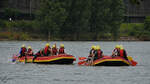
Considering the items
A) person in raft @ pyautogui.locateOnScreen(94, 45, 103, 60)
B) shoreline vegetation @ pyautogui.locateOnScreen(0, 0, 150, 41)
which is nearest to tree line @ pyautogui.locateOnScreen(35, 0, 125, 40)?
shoreline vegetation @ pyautogui.locateOnScreen(0, 0, 150, 41)

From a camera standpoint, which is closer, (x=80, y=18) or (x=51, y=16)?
(x=51, y=16)

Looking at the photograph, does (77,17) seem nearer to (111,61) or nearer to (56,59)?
(56,59)

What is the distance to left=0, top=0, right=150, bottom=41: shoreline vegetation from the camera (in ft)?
335

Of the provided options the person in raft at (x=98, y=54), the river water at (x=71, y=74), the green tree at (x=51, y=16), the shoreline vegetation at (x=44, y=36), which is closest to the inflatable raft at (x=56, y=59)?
the river water at (x=71, y=74)

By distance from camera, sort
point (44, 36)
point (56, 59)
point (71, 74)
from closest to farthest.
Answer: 1. point (71, 74)
2. point (56, 59)
3. point (44, 36)

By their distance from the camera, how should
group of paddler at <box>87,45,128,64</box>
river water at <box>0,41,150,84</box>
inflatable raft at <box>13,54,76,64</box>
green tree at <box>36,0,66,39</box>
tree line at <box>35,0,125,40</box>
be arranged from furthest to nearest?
tree line at <box>35,0,125,40</box> < green tree at <box>36,0,66,39</box> < inflatable raft at <box>13,54,76,64</box> < group of paddler at <box>87,45,128,64</box> < river water at <box>0,41,150,84</box>

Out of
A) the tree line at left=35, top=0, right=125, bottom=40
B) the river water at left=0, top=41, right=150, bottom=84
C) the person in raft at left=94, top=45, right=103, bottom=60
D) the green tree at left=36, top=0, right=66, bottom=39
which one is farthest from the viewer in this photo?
the tree line at left=35, top=0, right=125, bottom=40

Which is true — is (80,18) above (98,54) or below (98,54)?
above

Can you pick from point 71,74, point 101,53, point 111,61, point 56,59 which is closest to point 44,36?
point 56,59

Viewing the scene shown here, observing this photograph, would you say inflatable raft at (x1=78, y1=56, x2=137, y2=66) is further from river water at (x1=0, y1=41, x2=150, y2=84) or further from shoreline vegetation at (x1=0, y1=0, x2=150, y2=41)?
shoreline vegetation at (x1=0, y1=0, x2=150, y2=41)

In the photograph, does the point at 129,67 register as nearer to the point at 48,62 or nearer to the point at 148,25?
the point at 48,62

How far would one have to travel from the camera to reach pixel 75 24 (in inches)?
4240

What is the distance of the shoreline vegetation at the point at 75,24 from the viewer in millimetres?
102250

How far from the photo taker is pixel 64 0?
344ft
